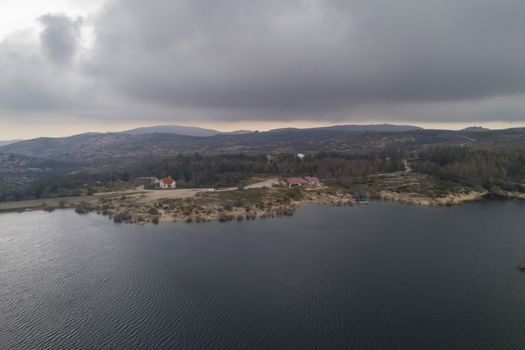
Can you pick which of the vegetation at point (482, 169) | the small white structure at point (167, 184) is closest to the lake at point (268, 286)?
the vegetation at point (482, 169)

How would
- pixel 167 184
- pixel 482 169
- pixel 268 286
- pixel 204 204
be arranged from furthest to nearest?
pixel 167 184 → pixel 482 169 → pixel 204 204 → pixel 268 286

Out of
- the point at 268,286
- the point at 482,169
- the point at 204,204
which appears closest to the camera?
the point at 268,286

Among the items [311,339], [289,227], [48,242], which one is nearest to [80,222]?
[48,242]

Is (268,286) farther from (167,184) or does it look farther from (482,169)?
(482,169)

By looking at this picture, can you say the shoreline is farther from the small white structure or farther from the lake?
the small white structure

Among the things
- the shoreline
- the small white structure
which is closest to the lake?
the shoreline

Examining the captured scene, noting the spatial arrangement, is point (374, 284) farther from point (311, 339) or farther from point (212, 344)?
point (212, 344)

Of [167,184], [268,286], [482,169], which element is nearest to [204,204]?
[167,184]

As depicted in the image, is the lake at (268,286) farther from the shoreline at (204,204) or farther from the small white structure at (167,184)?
the small white structure at (167,184)
